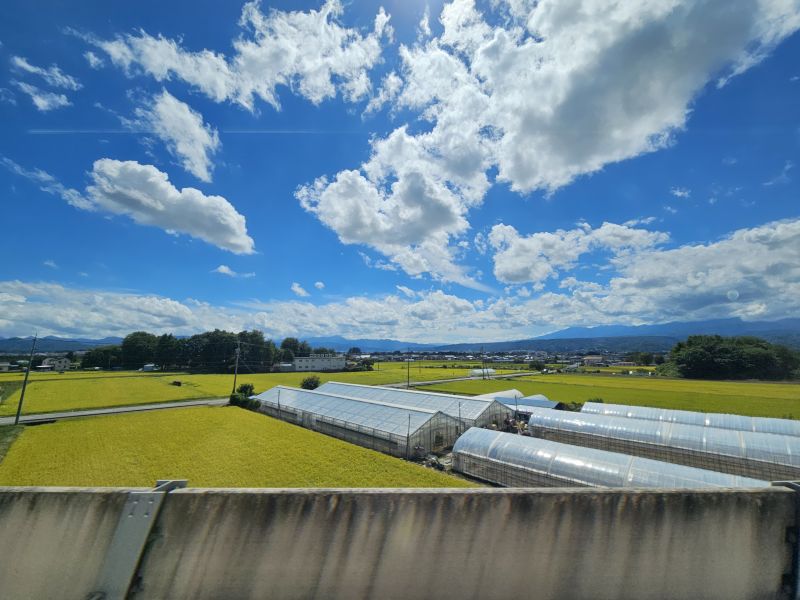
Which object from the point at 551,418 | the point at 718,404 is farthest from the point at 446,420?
the point at 718,404

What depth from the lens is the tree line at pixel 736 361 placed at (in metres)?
58.1

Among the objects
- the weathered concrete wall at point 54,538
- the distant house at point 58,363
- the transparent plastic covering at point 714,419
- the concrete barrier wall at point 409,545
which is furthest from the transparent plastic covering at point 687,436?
the distant house at point 58,363

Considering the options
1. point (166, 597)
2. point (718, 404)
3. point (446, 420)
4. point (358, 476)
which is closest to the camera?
point (166, 597)

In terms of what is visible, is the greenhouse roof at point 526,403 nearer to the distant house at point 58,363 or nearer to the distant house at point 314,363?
the distant house at point 314,363

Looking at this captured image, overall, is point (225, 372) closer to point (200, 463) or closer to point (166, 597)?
point (200, 463)

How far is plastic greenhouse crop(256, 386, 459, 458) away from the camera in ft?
65.1

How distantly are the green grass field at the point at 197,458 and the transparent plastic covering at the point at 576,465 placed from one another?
6.04 ft

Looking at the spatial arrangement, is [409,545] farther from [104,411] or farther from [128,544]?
[104,411]

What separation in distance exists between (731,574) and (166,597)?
18.4 feet

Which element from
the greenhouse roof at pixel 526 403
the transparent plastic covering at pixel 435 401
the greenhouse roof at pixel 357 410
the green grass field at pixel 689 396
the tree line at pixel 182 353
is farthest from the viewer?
the tree line at pixel 182 353

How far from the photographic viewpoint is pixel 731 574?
351cm

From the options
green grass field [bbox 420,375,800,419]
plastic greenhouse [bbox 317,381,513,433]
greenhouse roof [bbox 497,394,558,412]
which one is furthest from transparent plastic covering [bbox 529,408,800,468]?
green grass field [bbox 420,375,800,419]

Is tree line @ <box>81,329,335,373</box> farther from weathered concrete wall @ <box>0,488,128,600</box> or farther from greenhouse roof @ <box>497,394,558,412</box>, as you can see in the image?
weathered concrete wall @ <box>0,488,128,600</box>

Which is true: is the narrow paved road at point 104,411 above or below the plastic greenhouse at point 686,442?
below
